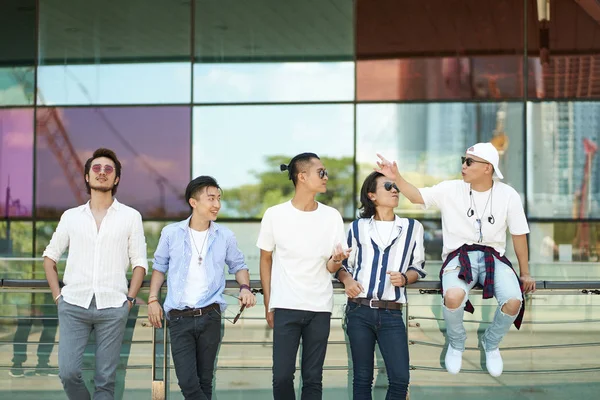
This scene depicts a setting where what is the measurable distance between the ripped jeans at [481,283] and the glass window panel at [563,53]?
8.25 metres

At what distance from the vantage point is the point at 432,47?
13414 millimetres

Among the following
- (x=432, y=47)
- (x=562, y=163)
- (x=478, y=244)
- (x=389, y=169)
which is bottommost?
(x=478, y=244)

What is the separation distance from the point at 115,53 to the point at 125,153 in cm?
156

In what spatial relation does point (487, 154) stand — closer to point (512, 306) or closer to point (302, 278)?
point (512, 306)

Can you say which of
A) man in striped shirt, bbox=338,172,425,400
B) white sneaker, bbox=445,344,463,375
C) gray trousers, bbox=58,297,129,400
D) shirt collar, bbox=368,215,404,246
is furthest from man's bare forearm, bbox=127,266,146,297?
white sneaker, bbox=445,344,463,375

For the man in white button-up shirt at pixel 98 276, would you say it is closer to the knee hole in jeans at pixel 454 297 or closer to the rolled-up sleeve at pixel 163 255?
the rolled-up sleeve at pixel 163 255

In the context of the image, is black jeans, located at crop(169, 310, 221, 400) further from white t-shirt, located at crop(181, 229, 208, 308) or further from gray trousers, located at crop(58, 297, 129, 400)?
gray trousers, located at crop(58, 297, 129, 400)

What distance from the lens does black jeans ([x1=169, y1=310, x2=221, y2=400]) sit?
5414 mm

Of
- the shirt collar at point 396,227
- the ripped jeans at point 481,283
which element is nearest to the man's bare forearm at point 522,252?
the ripped jeans at point 481,283

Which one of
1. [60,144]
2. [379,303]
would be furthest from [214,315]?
[60,144]

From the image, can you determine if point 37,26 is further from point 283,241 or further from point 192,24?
point 283,241

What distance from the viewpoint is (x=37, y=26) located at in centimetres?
1380

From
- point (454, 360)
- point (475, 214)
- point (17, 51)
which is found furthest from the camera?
point (17, 51)

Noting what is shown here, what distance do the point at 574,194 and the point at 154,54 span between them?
6743 mm
